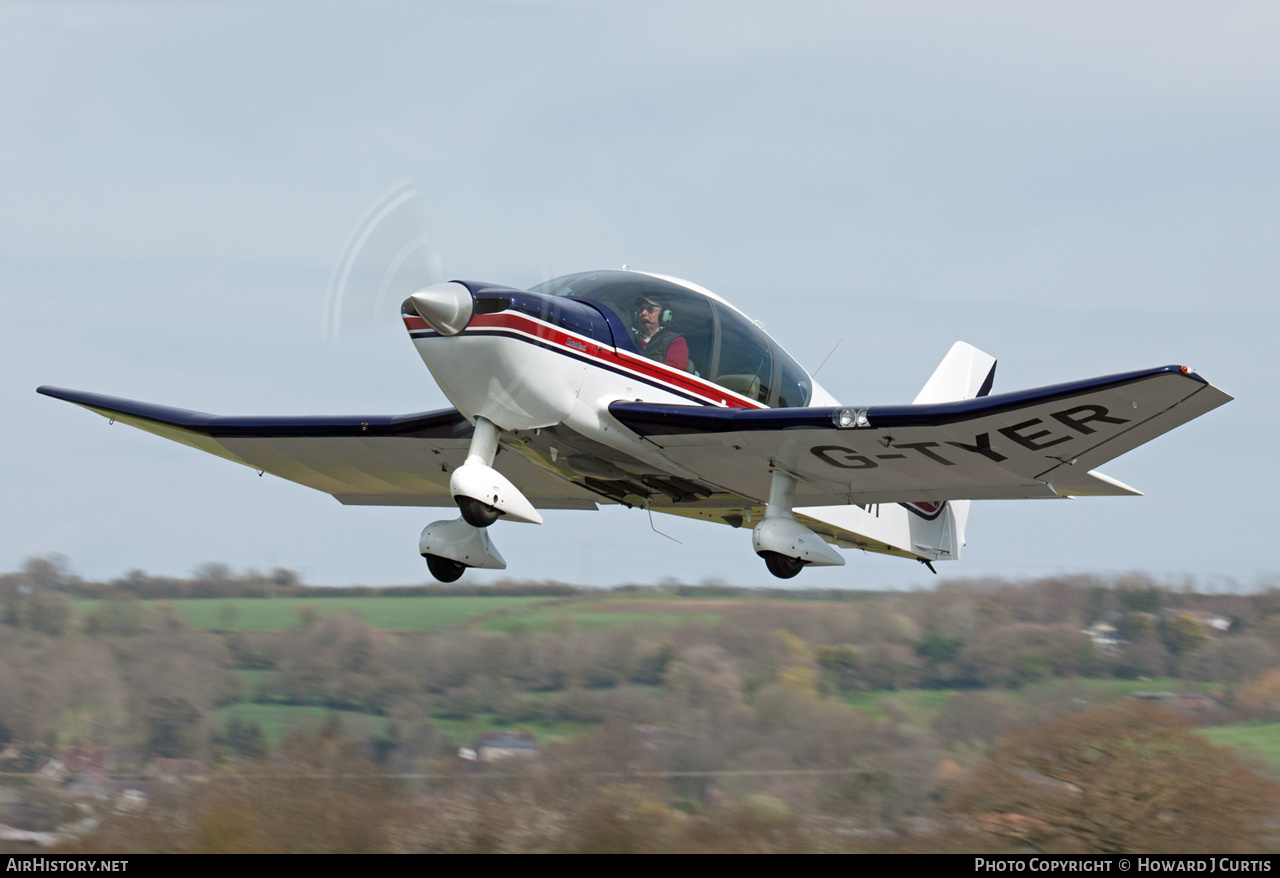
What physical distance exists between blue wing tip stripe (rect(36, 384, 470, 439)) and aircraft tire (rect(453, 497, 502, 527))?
209 centimetres

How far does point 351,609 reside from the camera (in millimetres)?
28172

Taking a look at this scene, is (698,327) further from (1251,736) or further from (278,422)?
(1251,736)

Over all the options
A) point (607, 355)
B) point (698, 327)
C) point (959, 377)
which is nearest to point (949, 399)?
point (959, 377)

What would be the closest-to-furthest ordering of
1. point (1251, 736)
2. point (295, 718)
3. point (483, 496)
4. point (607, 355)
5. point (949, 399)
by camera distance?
point (483, 496)
point (607, 355)
point (949, 399)
point (1251, 736)
point (295, 718)

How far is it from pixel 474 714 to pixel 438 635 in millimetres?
2654

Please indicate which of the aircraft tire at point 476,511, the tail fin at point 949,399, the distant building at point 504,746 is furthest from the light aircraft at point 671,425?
the distant building at point 504,746

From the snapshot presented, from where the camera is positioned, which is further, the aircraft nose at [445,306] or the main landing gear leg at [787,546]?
the main landing gear leg at [787,546]

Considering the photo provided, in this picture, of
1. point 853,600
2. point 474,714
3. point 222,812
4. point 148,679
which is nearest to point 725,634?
point 853,600

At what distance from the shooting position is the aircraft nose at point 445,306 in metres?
9.06

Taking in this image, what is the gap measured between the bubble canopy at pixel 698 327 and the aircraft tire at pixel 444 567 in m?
2.71

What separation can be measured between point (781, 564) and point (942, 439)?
1.92 meters

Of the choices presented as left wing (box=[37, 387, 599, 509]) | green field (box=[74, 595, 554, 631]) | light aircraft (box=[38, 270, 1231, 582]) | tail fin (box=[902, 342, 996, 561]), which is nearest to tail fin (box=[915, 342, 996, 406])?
tail fin (box=[902, 342, 996, 561])

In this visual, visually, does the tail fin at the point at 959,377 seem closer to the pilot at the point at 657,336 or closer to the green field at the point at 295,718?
the pilot at the point at 657,336

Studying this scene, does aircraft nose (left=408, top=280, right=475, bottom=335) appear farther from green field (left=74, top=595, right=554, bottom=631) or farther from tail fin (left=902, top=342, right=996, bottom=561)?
green field (left=74, top=595, right=554, bottom=631)
